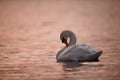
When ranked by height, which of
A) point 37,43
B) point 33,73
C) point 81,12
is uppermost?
point 81,12

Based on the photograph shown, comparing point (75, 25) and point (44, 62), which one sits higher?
point (75, 25)

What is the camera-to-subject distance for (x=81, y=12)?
26.8 m

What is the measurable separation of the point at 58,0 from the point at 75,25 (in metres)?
20.9

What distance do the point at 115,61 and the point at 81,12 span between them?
16178 millimetres

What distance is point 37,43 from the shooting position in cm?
1409

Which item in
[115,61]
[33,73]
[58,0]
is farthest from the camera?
[58,0]

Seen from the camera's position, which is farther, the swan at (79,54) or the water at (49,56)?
the swan at (79,54)

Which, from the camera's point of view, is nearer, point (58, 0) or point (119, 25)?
point (119, 25)

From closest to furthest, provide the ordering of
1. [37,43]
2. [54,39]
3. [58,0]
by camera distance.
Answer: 1. [37,43]
2. [54,39]
3. [58,0]

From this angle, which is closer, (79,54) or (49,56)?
(79,54)

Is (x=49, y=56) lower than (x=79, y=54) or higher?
higher

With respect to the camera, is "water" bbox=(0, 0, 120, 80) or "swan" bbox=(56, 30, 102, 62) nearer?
"water" bbox=(0, 0, 120, 80)

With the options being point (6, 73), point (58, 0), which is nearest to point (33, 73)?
point (6, 73)

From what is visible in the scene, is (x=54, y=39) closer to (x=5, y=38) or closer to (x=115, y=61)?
(x=5, y=38)
